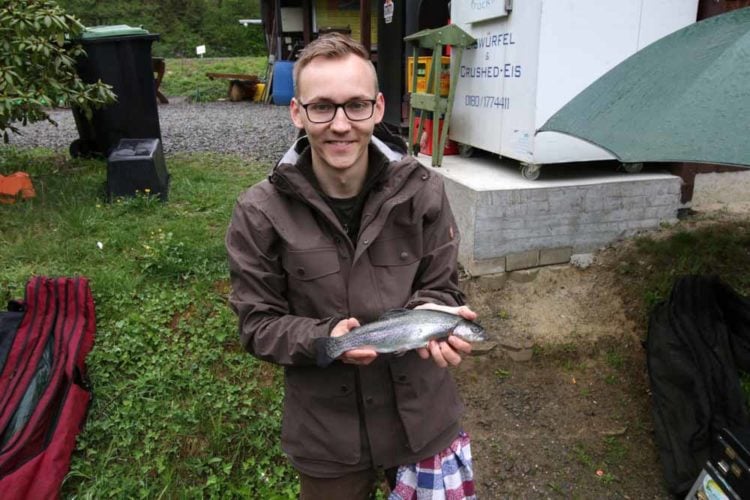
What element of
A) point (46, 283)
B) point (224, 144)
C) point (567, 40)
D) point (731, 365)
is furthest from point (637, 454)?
point (224, 144)

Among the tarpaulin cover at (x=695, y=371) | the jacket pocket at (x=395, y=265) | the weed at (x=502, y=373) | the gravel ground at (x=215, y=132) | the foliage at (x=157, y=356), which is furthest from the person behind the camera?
the gravel ground at (x=215, y=132)

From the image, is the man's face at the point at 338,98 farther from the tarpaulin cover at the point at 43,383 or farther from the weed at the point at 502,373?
the weed at the point at 502,373

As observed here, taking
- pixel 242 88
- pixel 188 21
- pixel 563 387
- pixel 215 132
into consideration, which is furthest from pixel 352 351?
pixel 188 21

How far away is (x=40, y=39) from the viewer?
19.1ft

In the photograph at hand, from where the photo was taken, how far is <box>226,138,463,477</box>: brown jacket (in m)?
1.89

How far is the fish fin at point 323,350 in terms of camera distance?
1754 mm

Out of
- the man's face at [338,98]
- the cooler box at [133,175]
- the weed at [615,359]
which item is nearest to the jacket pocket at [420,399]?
the man's face at [338,98]

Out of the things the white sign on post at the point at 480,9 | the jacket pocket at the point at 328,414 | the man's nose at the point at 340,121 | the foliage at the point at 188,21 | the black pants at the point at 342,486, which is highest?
the foliage at the point at 188,21

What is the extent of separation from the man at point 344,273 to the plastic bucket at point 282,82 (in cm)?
1662

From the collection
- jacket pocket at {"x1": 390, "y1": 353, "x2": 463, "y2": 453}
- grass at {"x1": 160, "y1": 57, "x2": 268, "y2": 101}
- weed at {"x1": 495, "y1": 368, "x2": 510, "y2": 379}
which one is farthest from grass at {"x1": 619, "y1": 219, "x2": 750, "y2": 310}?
grass at {"x1": 160, "y1": 57, "x2": 268, "y2": 101}

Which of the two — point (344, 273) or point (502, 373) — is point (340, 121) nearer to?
point (344, 273)

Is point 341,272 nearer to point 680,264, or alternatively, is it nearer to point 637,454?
point 637,454

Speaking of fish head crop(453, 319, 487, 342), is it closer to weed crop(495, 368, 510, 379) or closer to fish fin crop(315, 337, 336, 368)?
fish fin crop(315, 337, 336, 368)

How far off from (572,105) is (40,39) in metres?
5.74
